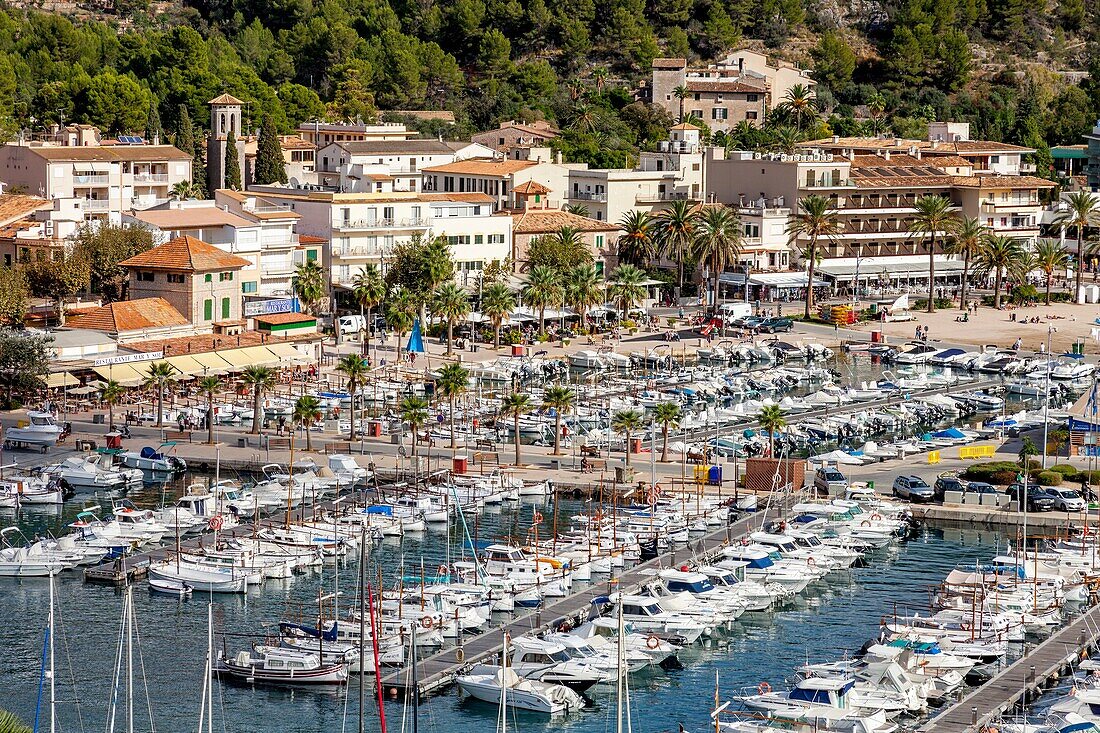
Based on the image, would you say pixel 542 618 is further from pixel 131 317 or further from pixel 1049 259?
pixel 1049 259

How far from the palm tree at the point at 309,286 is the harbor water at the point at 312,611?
37.6 metres

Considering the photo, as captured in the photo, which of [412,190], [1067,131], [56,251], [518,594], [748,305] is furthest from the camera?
[1067,131]

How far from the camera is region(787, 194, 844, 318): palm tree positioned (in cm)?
12612

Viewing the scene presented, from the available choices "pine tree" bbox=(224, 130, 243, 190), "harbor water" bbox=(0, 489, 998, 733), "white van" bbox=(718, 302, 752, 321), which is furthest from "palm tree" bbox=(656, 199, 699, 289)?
"harbor water" bbox=(0, 489, 998, 733)

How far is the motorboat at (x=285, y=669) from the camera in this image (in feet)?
179

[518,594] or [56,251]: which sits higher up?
[56,251]

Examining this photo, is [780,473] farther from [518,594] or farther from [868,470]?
[518,594]

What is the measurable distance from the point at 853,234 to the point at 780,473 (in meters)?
64.3

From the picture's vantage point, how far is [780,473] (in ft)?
254

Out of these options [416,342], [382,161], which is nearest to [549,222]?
[382,161]

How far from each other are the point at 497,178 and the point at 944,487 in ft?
207

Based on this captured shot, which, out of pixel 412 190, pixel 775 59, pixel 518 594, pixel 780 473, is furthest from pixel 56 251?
pixel 775 59

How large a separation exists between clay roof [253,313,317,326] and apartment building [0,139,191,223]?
60.7 ft

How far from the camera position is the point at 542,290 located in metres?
112
